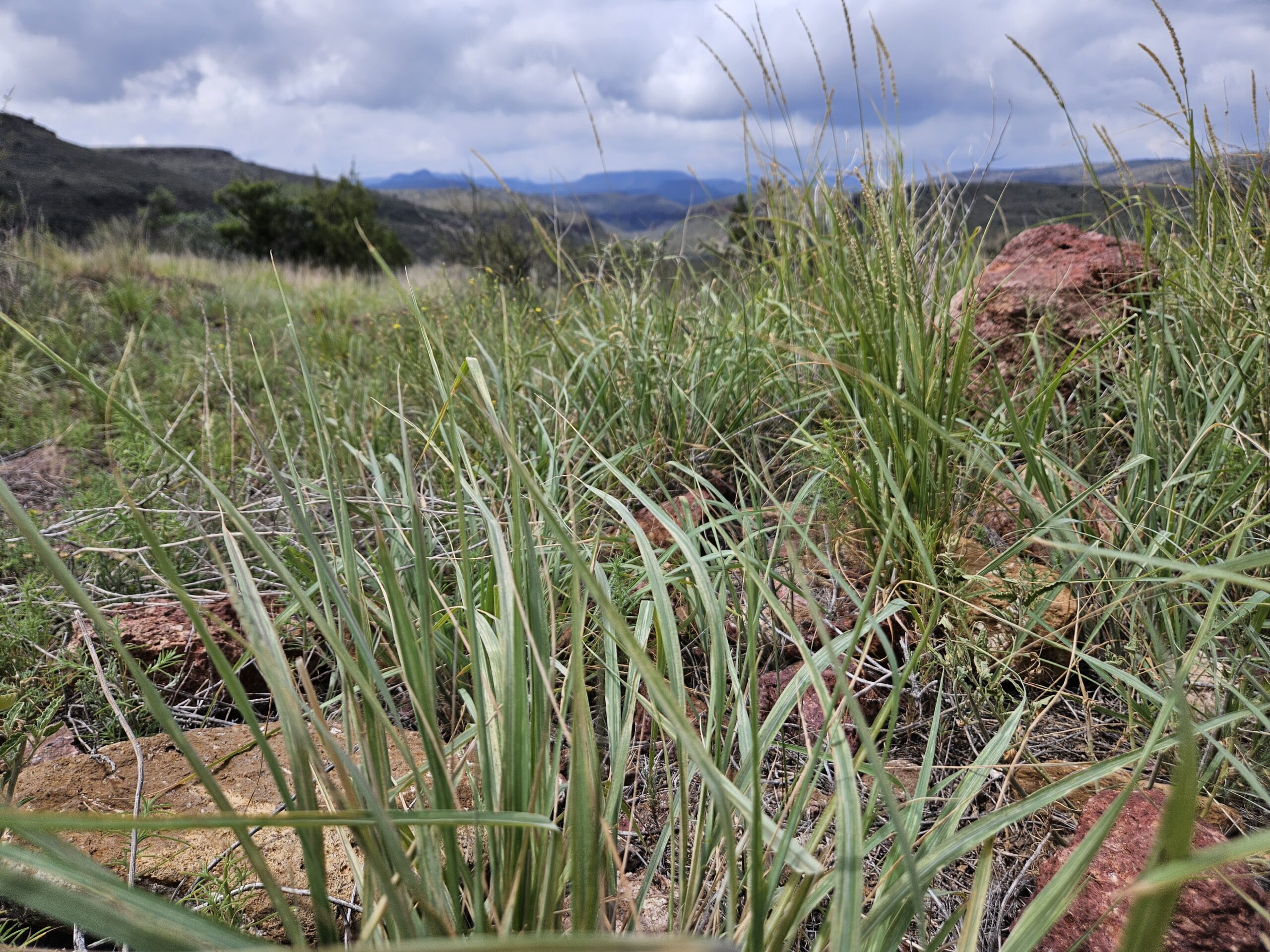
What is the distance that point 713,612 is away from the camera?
921mm

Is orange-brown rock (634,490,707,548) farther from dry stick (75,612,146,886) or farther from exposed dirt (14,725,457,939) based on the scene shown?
dry stick (75,612,146,886)

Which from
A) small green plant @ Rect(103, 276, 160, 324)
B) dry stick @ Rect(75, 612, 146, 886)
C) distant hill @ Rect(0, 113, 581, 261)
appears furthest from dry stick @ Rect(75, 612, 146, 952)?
distant hill @ Rect(0, 113, 581, 261)

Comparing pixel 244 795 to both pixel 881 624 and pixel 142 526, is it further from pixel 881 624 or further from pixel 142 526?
pixel 881 624

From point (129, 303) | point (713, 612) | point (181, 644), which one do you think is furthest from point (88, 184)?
point (713, 612)

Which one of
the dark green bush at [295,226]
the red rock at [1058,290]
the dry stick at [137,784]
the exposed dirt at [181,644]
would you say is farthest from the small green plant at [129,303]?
the dark green bush at [295,226]

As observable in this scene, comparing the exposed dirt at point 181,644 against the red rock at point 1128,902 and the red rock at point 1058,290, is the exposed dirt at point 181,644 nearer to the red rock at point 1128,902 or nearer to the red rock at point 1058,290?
the red rock at point 1128,902

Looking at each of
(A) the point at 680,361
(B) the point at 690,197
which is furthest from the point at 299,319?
(A) the point at 680,361

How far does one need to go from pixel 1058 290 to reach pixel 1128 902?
1.82 meters

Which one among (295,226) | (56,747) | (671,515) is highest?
(295,226)

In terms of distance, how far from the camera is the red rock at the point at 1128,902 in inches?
31.8

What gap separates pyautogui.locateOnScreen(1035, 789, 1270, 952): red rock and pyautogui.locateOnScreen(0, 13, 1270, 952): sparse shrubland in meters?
0.09

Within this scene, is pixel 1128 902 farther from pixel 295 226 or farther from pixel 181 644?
pixel 295 226

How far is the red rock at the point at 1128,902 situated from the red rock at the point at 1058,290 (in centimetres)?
149

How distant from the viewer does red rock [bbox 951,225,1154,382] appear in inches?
86.7
